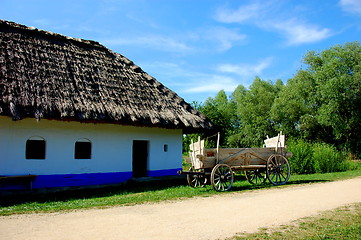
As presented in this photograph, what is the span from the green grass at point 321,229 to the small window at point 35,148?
8832 millimetres

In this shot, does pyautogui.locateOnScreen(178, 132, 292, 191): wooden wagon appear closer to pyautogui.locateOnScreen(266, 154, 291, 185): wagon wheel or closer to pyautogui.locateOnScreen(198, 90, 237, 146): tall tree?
pyautogui.locateOnScreen(266, 154, 291, 185): wagon wheel

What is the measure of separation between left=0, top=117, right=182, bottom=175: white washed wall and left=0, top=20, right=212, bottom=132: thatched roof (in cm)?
99

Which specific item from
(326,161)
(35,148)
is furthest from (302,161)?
(35,148)

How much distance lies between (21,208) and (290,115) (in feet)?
98.2

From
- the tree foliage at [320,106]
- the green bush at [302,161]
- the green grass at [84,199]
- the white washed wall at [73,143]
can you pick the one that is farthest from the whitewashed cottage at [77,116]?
the tree foliage at [320,106]

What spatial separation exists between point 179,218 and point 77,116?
6.18 metres

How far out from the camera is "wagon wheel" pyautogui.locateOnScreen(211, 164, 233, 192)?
1044 cm

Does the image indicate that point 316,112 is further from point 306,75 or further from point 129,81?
point 129,81

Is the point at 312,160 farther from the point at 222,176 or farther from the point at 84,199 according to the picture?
the point at 84,199

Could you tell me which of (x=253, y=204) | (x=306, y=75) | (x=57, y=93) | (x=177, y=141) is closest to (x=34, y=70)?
(x=57, y=93)

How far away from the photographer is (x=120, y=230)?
5523mm

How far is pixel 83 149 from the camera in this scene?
40.8 feet

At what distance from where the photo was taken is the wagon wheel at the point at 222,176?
10438mm

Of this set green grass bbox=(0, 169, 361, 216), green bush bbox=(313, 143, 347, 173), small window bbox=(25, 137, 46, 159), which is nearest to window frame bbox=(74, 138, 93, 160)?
small window bbox=(25, 137, 46, 159)
